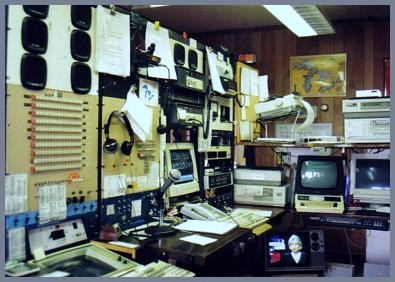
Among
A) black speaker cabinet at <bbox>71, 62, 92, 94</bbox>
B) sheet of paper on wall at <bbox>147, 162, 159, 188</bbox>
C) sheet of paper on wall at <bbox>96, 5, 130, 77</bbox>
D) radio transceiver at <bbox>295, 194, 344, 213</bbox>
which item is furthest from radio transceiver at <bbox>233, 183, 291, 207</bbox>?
black speaker cabinet at <bbox>71, 62, 92, 94</bbox>

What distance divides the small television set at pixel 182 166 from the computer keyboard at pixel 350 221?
101cm

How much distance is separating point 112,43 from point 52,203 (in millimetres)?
916

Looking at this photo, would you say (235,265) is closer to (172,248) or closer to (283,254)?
(283,254)

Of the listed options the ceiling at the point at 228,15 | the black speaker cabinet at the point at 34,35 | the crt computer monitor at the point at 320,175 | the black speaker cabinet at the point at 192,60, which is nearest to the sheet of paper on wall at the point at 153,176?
the black speaker cabinet at the point at 192,60

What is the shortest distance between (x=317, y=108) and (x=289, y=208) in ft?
5.02

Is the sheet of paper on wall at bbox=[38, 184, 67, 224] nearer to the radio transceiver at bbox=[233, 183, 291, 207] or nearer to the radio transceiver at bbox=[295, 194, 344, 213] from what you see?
the radio transceiver at bbox=[233, 183, 291, 207]

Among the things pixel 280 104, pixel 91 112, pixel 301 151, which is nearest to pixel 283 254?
pixel 301 151

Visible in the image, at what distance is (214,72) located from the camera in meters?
3.15

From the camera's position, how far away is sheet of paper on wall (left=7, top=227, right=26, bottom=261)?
1701mm

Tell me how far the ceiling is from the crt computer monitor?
4.90ft

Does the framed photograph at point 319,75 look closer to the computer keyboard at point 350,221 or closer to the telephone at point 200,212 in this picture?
the computer keyboard at point 350,221

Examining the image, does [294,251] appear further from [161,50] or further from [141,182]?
[161,50]

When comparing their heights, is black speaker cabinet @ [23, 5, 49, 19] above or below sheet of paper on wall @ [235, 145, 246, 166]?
above

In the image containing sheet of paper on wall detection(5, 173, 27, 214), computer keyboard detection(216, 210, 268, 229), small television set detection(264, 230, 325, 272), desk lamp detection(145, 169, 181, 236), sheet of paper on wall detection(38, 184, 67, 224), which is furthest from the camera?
small television set detection(264, 230, 325, 272)
